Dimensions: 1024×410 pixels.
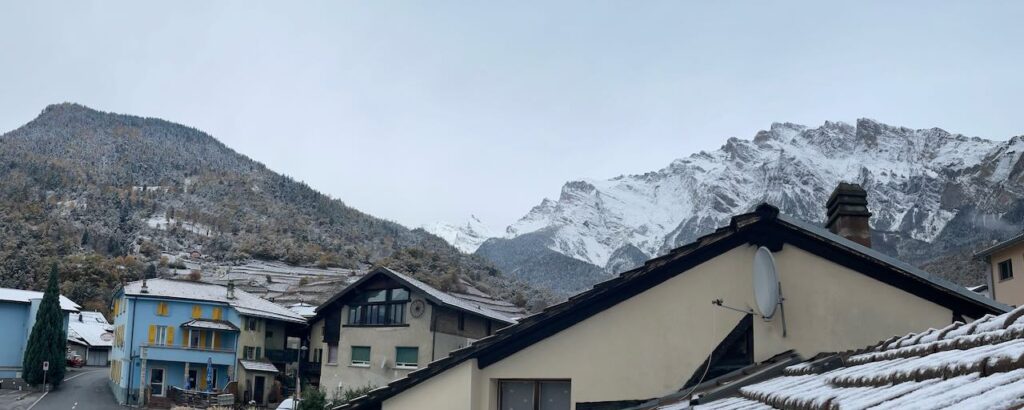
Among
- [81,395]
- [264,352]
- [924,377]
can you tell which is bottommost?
[81,395]

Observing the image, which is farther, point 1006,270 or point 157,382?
point 157,382

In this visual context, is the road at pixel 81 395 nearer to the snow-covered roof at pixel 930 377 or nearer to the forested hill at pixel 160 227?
the forested hill at pixel 160 227

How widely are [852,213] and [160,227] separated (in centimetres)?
15184

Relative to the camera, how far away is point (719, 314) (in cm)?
1048

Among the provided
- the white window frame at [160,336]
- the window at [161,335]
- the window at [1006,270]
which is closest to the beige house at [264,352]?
the window at [161,335]

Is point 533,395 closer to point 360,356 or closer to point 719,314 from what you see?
point 719,314

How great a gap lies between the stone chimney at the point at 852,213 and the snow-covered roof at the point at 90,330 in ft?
249

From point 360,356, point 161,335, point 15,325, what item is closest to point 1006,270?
point 360,356

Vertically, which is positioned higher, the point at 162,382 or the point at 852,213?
the point at 852,213

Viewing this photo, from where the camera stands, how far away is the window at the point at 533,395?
11078 mm

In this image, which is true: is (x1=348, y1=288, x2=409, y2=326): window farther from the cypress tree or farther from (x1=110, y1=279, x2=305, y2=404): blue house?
the cypress tree

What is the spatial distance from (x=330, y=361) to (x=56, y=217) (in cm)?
12200

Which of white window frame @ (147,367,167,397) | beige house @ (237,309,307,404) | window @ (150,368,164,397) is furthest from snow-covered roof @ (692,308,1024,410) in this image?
window @ (150,368,164,397)

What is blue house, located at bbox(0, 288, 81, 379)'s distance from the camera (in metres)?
55.7
